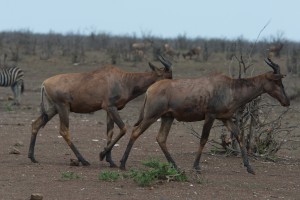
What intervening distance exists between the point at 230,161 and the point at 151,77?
2011 millimetres

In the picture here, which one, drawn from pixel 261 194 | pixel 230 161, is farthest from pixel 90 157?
pixel 261 194

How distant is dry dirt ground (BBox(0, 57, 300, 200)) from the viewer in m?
9.98

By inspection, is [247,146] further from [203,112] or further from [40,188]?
[40,188]

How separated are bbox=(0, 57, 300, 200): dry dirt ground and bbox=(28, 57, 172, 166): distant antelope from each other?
0.63 m

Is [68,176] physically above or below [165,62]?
below

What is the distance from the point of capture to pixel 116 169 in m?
12.0

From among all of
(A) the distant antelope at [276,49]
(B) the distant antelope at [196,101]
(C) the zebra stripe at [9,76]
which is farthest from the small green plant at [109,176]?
(A) the distant antelope at [276,49]

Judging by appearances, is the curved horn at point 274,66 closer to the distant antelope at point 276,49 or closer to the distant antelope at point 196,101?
the distant antelope at point 196,101

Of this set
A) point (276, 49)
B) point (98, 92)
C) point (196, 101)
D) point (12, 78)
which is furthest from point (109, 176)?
point (276, 49)

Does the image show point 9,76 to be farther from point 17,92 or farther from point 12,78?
point 17,92

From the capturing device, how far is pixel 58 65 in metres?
35.7

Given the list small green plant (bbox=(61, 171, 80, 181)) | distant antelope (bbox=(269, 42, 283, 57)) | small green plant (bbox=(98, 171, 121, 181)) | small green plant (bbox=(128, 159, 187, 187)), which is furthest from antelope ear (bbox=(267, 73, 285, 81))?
distant antelope (bbox=(269, 42, 283, 57))

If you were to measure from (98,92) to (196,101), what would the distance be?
160cm

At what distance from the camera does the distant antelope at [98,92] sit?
12391mm
